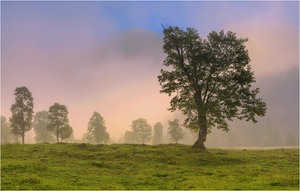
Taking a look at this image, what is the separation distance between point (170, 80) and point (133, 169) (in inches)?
893

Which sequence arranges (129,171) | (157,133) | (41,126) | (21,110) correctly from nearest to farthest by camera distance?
(129,171) < (21,110) < (41,126) < (157,133)

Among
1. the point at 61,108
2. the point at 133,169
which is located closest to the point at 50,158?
the point at 133,169

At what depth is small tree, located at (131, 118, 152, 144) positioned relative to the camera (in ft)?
497

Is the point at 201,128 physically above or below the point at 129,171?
above

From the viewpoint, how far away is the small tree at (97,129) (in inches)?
4732

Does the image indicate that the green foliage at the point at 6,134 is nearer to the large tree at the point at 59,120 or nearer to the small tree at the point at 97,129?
Result: the small tree at the point at 97,129

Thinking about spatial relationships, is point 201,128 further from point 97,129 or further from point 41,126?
point 41,126

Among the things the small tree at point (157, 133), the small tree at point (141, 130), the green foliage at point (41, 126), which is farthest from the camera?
the small tree at point (157, 133)

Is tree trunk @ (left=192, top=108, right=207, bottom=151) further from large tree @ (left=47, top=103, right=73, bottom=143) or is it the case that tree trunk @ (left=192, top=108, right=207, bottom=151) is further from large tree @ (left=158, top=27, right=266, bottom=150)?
large tree @ (left=47, top=103, right=73, bottom=143)

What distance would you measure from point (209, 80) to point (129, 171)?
24.2 m

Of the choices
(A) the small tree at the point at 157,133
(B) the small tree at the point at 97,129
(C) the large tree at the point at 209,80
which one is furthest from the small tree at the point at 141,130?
(C) the large tree at the point at 209,80

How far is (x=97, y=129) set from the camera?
12062 centimetres

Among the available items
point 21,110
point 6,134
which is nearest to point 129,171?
point 21,110

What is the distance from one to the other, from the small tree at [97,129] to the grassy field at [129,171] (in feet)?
240
